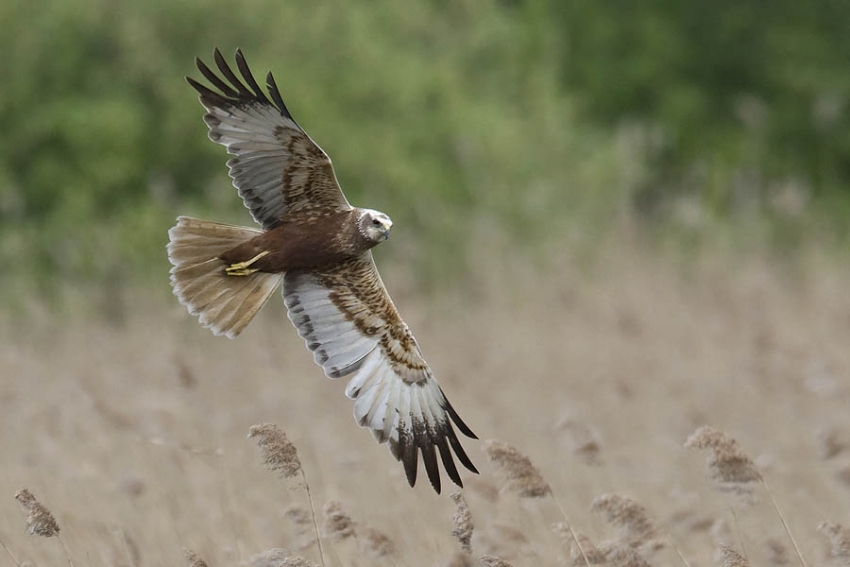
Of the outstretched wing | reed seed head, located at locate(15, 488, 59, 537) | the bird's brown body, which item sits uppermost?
the bird's brown body

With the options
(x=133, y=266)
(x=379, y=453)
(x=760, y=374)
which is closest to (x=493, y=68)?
(x=133, y=266)

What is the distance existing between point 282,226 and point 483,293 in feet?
25.0

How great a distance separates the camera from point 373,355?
5074 millimetres

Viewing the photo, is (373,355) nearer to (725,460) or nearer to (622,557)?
(622,557)

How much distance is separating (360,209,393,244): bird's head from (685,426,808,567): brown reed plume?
61.2 inches

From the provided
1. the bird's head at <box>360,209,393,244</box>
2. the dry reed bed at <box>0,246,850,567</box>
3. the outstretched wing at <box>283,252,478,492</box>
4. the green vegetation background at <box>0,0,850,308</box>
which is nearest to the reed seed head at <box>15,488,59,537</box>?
the dry reed bed at <box>0,246,850,567</box>

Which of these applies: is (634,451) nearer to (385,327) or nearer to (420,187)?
(385,327)

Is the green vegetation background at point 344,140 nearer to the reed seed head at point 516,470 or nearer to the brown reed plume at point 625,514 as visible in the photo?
the reed seed head at point 516,470

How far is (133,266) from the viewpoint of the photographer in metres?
12.0

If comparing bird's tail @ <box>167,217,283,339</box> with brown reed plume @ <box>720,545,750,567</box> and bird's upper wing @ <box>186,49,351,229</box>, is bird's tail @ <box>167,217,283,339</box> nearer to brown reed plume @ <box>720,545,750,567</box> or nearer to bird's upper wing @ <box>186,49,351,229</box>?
bird's upper wing @ <box>186,49,351,229</box>

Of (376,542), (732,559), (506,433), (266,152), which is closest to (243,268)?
(266,152)

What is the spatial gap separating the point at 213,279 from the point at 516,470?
169cm

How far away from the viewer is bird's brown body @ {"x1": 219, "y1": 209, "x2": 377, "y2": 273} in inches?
196

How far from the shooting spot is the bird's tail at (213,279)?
16.3 feet
